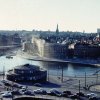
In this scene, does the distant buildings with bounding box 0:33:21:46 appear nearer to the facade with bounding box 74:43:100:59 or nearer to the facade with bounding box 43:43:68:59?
the facade with bounding box 43:43:68:59

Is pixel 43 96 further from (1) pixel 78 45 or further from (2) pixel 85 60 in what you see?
(1) pixel 78 45

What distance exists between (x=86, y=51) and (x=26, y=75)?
141ft

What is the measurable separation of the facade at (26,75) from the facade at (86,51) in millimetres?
40603

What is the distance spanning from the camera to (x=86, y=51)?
92062 mm

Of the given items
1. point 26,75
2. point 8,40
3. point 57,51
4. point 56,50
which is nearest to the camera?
point 26,75

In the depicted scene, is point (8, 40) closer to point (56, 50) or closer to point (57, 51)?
point (56, 50)

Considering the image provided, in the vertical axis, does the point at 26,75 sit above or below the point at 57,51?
above

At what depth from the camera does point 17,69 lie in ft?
169

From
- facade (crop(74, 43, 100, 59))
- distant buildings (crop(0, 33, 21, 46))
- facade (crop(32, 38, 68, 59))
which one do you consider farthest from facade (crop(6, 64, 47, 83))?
distant buildings (crop(0, 33, 21, 46))

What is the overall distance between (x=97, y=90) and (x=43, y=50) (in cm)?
5242

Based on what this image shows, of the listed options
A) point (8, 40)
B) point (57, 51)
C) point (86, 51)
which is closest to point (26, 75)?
point (57, 51)

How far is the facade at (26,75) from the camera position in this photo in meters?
50.5

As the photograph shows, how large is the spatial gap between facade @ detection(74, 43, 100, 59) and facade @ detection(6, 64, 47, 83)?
40.6m

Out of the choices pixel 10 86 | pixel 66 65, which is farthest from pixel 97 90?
pixel 66 65
